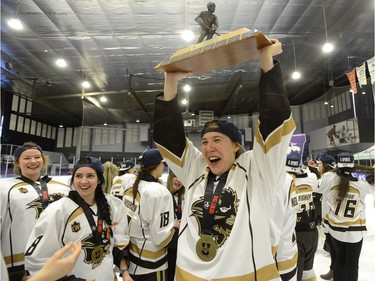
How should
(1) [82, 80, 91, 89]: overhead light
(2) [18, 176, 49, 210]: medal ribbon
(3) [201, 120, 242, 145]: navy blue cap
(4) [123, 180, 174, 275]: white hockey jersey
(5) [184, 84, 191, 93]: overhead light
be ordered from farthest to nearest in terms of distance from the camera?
1. (1) [82, 80, 91, 89]: overhead light
2. (5) [184, 84, 191, 93]: overhead light
3. (2) [18, 176, 49, 210]: medal ribbon
4. (4) [123, 180, 174, 275]: white hockey jersey
5. (3) [201, 120, 242, 145]: navy blue cap

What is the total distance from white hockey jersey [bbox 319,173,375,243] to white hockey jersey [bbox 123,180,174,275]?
209cm

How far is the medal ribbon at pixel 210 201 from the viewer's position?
103 centimetres

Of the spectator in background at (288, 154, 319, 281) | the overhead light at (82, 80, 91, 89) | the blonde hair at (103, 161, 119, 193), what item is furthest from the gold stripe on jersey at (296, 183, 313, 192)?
the overhead light at (82, 80, 91, 89)

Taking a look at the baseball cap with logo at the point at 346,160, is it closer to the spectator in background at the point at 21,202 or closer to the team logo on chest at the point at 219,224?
the team logo on chest at the point at 219,224

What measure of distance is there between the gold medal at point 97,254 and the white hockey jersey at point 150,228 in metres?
0.40

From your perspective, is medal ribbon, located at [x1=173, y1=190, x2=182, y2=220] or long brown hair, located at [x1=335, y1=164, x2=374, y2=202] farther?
long brown hair, located at [x1=335, y1=164, x2=374, y2=202]

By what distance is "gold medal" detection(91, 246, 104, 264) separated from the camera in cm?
146

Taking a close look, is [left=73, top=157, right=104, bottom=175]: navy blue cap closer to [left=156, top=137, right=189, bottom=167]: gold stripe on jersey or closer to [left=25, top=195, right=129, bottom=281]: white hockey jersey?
[left=25, top=195, right=129, bottom=281]: white hockey jersey

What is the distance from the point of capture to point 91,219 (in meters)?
1.52

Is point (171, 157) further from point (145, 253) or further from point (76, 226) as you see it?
point (145, 253)

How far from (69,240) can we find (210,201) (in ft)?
2.96

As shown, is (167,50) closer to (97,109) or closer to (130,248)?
(97,109)

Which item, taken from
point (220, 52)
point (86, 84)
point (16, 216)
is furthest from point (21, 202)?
point (86, 84)

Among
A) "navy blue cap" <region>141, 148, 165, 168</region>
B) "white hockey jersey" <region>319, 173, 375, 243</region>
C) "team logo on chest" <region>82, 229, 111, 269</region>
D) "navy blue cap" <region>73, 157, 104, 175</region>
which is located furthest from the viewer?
"white hockey jersey" <region>319, 173, 375, 243</region>
